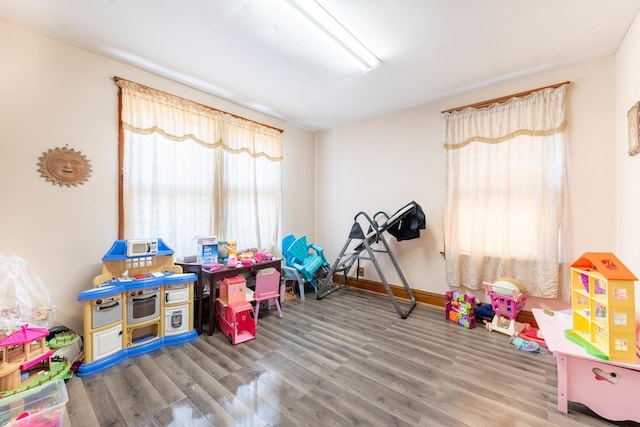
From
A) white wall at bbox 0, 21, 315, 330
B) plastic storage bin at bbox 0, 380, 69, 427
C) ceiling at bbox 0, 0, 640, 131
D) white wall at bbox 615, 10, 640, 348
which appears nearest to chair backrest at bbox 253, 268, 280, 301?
white wall at bbox 0, 21, 315, 330

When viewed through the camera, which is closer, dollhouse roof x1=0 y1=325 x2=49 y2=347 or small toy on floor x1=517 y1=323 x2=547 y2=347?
dollhouse roof x1=0 y1=325 x2=49 y2=347

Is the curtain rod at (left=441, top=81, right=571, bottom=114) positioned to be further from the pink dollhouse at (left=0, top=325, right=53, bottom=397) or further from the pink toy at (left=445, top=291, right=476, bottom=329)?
the pink dollhouse at (left=0, top=325, right=53, bottom=397)

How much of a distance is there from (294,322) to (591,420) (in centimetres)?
243

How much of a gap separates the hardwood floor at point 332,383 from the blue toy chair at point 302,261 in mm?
1023

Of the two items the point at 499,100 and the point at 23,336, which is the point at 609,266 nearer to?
the point at 499,100

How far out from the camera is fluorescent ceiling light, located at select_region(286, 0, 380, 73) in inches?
70.4

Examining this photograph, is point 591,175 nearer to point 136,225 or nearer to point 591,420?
point 591,420

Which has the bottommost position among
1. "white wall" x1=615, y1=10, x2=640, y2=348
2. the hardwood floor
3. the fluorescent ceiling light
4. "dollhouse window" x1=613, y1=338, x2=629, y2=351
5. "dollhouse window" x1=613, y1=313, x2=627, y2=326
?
the hardwood floor

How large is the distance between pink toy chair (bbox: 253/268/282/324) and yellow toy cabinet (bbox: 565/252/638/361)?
2669 millimetres

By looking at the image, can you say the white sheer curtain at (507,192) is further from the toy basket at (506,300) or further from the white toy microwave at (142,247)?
the white toy microwave at (142,247)

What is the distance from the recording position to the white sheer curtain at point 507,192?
8.48 feet

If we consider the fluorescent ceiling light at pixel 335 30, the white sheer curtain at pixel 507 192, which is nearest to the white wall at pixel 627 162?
the white sheer curtain at pixel 507 192

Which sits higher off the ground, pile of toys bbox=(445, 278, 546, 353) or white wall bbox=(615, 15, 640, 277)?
white wall bbox=(615, 15, 640, 277)

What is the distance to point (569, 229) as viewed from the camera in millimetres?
2549
